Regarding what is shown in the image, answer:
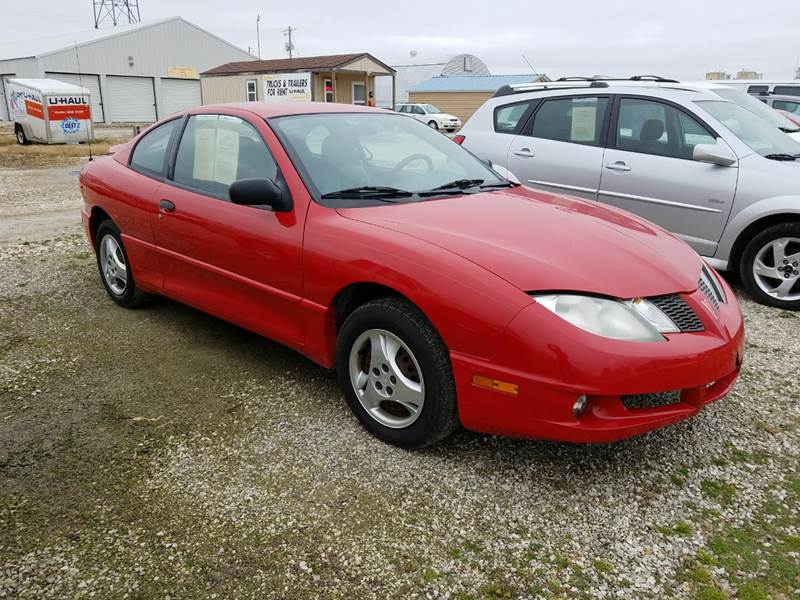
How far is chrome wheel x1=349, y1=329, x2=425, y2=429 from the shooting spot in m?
2.75

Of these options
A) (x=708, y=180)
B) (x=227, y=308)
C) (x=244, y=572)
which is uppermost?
(x=708, y=180)

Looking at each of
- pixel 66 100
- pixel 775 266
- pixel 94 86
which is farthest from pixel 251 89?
pixel 775 266

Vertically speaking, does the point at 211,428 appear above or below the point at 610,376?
below

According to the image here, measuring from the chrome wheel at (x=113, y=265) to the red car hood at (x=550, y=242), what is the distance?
2.35 meters

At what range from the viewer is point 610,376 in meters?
2.33

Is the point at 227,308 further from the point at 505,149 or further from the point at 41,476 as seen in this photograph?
the point at 505,149

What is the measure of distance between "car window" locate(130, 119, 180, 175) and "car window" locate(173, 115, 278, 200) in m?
0.20

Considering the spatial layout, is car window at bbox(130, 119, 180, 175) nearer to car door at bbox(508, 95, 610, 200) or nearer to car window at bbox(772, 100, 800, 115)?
car door at bbox(508, 95, 610, 200)

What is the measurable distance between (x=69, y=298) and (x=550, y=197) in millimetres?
3788

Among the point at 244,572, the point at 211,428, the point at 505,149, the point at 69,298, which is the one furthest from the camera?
the point at 505,149

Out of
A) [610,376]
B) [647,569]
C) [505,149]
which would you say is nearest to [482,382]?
[610,376]

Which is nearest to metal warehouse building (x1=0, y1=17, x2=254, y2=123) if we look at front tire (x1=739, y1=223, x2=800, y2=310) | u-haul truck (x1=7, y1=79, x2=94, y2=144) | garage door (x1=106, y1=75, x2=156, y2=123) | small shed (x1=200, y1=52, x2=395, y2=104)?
garage door (x1=106, y1=75, x2=156, y2=123)

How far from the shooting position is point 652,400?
8.55ft

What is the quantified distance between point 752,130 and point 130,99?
126 feet
